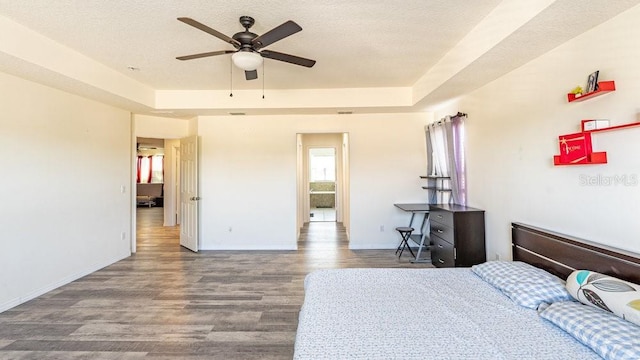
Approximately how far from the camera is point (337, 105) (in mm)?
4605

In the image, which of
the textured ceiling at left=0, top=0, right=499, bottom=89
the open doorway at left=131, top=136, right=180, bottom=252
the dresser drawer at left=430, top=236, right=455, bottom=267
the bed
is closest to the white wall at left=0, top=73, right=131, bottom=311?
the open doorway at left=131, top=136, right=180, bottom=252

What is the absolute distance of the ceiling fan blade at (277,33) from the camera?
2.04 m

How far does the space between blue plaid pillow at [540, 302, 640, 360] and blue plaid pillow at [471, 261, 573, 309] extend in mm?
139

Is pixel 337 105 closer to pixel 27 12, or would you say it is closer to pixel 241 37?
pixel 241 37

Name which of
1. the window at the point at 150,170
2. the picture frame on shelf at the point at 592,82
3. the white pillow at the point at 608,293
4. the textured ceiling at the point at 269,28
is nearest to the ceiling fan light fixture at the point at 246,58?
the textured ceiling at the point at 269,28

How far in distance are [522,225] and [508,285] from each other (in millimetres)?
1081

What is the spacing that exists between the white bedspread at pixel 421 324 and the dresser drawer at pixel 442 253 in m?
1.46

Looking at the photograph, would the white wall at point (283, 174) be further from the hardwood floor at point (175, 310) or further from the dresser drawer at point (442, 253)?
the dresser drawer at point (442, 253)

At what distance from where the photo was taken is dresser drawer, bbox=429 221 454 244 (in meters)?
3.67

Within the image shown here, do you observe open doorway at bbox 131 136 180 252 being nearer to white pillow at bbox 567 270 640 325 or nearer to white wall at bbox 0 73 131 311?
white wall at bbox 0 73 131 311

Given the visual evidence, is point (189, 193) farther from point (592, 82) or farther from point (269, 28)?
point (592, 82)

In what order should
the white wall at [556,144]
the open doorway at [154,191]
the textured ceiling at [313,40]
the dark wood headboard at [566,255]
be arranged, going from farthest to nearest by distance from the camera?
the open doorway at [154,191] < the textured ceiling at [313,40] < the white wall at [556,144] < the dark wood headboard at [566,255]

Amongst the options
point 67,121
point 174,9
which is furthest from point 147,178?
point 174,9

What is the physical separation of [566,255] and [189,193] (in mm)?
5346
